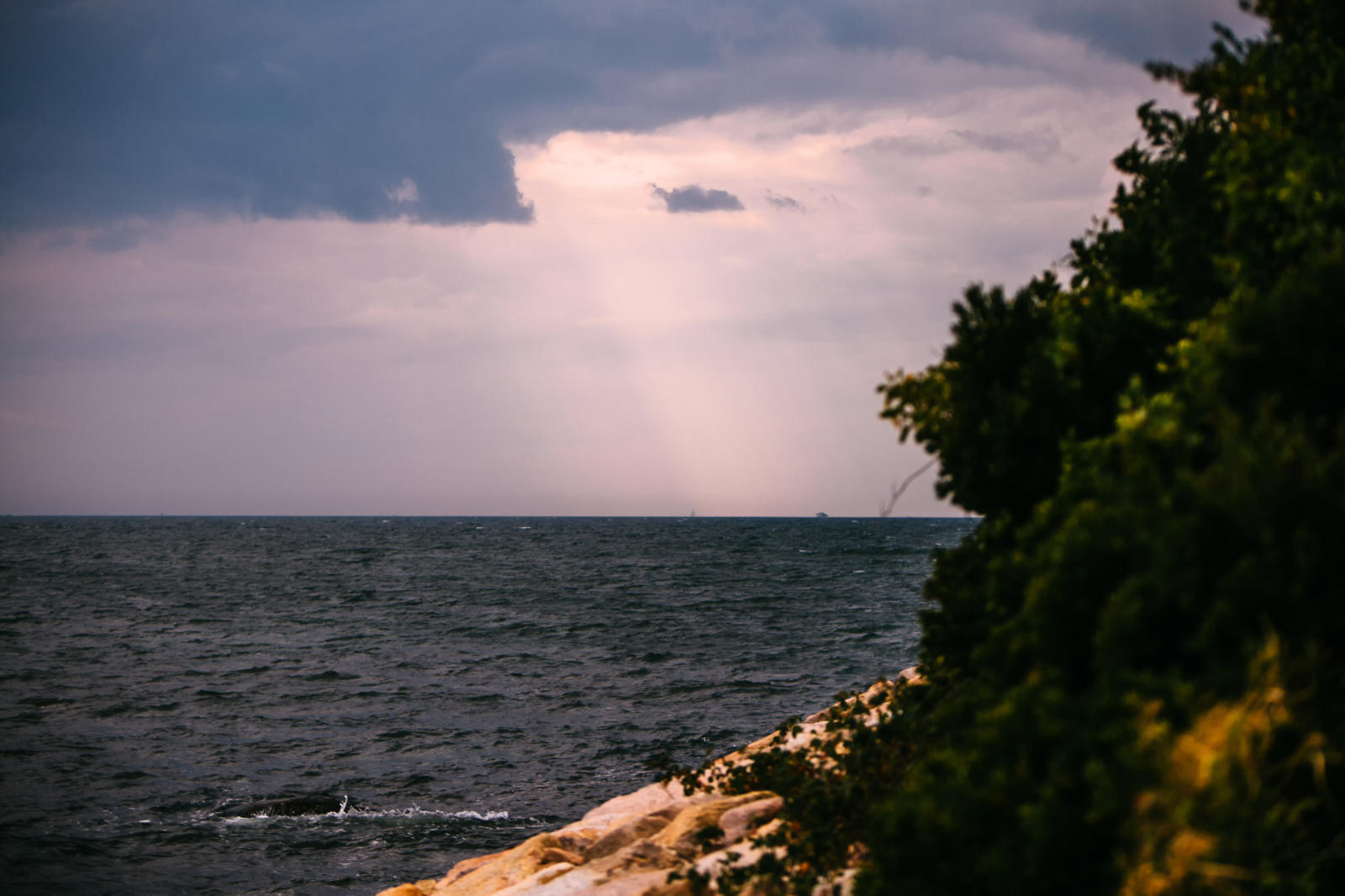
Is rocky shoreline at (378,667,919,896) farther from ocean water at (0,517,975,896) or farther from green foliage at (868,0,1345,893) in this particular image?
ocean water at (0,517,975,896)

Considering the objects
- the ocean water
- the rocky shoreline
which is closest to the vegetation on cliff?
the rocky shoreline

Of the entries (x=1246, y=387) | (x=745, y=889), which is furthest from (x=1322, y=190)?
(x=745, y=889)

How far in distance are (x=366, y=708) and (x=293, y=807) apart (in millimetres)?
7989

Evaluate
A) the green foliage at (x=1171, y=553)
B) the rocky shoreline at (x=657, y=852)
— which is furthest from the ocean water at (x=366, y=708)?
the green foliage at (x=1171, y=553)

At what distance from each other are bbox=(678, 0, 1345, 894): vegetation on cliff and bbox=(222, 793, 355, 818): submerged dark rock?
12.9m

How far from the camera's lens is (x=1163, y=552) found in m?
4.05

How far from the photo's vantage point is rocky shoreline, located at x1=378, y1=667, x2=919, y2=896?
759 centimetres

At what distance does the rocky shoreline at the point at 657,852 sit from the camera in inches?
299

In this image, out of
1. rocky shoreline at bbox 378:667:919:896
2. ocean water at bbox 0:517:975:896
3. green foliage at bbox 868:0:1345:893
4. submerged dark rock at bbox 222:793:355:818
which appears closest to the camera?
green foliage at bbox 868:0:1345:893

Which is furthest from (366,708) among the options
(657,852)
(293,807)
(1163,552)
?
(1163,552)

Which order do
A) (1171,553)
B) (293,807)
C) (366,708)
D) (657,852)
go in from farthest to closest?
(366,708) → (293,807) → (657,852) → (1171,553)

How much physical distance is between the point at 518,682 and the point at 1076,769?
25608 millimetres

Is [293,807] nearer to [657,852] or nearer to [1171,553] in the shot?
[657,852]

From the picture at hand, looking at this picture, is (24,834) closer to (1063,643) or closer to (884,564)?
(1063,643)
